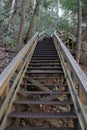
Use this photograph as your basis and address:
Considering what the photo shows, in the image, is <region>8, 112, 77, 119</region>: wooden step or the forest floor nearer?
<region>8, 112, 77, 119</region>: wooden step

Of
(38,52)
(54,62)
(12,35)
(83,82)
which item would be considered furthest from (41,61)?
(12,35)

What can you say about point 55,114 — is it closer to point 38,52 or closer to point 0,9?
point 38,52

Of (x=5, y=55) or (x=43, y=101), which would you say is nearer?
(x=43, y=101)

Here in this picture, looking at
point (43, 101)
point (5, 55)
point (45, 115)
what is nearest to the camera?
point (45, 115)

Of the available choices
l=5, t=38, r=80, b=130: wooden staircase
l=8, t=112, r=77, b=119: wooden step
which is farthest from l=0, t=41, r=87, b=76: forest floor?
l=8, t=112, r=77, b=119: wooden step

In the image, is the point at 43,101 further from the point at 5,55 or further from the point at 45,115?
the point at 5,55

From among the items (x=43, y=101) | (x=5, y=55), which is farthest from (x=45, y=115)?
(x=5, y=55)

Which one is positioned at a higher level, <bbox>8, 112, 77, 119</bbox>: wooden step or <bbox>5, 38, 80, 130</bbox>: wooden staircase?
<bbox>8, 112, 77, 119</bbox>: wooden step

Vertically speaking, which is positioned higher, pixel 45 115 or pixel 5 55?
pixel 45 115

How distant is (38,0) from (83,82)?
15150mm

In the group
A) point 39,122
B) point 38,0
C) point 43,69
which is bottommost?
point 39,122

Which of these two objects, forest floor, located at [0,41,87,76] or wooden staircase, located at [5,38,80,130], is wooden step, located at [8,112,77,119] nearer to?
wooden staircase, located at [5,38,80,130]

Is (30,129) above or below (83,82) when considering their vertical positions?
below

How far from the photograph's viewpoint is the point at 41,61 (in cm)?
1025
